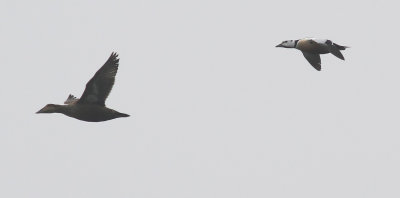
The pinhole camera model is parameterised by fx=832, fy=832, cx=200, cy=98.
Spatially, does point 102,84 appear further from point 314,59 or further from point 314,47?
point 314,59

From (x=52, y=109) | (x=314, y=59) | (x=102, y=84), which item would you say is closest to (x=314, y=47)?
(x=314, y=59)

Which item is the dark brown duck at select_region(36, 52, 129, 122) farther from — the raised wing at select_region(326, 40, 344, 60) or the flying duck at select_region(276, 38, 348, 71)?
the flying duck at select_region(276, 38, 348, 71)

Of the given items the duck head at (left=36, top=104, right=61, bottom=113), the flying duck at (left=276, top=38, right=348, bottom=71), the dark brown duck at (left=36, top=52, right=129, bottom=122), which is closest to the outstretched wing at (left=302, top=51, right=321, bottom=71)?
the flying duck at (left=276, top=38, right=348, bottom=71)

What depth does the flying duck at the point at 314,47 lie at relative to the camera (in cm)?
2550

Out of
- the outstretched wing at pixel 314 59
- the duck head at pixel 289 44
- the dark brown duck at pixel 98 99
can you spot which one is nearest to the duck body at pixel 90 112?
the dark brown duck at pixel 98 99

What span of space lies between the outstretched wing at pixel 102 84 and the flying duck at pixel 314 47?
24.7 ft

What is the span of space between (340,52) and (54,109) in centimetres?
876

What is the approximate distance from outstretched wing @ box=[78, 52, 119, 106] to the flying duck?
24.7ft

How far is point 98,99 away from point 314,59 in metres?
9.18

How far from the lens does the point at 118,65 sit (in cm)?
2077

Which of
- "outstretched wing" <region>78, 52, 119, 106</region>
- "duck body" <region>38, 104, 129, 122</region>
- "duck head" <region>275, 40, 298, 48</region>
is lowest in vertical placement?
"duck body" <region>38, 104, 129, 122</region>

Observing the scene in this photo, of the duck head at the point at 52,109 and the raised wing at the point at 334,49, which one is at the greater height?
the raised wing at the point at 334,49

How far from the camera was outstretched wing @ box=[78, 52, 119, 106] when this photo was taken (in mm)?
20594

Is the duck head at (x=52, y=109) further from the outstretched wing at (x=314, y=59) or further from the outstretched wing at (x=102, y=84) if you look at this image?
the outstretched wing at (x=314, y=59)
